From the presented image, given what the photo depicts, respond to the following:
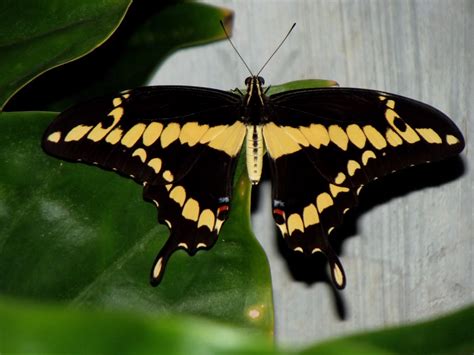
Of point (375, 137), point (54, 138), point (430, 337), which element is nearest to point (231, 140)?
point (375, 137)

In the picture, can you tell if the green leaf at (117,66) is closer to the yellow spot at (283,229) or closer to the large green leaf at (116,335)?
the yellow spot at (283,229)

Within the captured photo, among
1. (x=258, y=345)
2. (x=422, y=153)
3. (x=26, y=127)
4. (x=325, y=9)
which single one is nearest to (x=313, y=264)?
(x=422, y=153)

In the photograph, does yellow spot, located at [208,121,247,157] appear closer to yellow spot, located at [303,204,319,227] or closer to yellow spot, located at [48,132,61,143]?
yellow spot, located at [303,204,319,227]

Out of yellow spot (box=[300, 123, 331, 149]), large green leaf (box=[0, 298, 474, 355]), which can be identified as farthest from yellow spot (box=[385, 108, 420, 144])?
large green leaf (box=[0, 298, 474, 355])

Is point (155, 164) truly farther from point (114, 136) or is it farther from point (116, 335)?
point (116, 335)

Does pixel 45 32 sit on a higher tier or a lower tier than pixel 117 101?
higher
